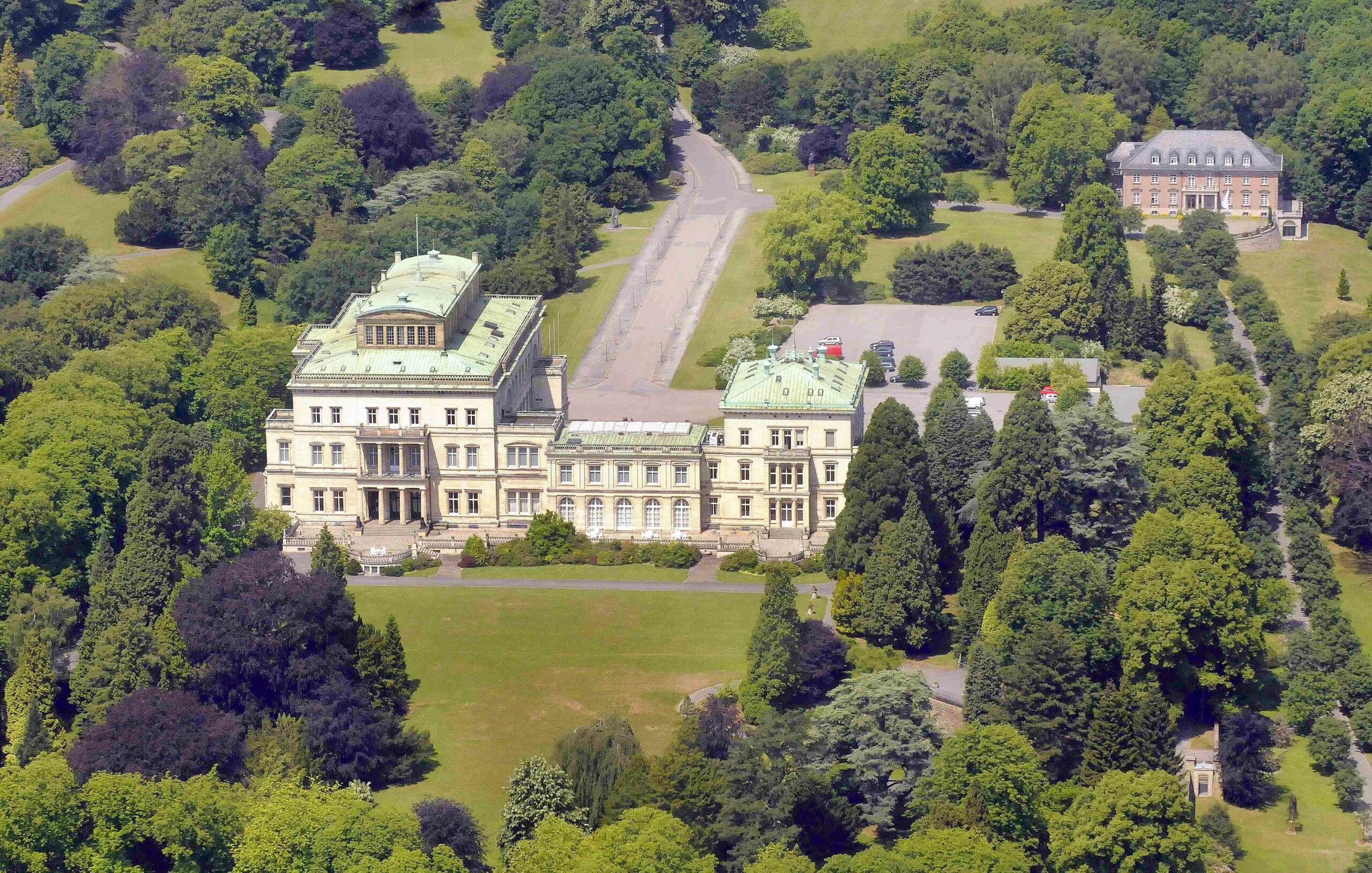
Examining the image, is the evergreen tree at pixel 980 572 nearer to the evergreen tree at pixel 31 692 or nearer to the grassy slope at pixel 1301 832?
the grassy slope at pixel 1301 832

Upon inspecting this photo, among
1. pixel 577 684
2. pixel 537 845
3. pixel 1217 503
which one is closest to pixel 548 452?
pixel 577 684

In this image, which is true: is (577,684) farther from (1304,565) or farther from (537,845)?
(1304,565)

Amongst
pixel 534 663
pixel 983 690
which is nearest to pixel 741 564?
pixel 534 663

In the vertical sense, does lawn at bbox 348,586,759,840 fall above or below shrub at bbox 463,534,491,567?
below

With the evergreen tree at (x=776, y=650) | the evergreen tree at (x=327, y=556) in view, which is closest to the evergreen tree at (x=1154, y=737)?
the evergreen tree at (x=776, y=650)

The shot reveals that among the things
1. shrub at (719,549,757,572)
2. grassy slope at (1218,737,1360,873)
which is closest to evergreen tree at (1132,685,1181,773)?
grassy slope at (1218,737,1360,873)

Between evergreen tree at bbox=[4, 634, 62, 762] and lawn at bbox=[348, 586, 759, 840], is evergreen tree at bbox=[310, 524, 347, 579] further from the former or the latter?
evergreen tree at bbox=[4, 634, 62, 762]

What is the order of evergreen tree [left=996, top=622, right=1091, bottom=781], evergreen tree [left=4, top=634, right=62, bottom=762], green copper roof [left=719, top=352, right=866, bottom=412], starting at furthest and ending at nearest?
green copper roof [left=719, top=352, right=866, bottom=412]
evergreen tree [left=4, top=634, right=62, bottom=762]
evergreen tree [left=996, top=622, right=1091, bottom=781]
